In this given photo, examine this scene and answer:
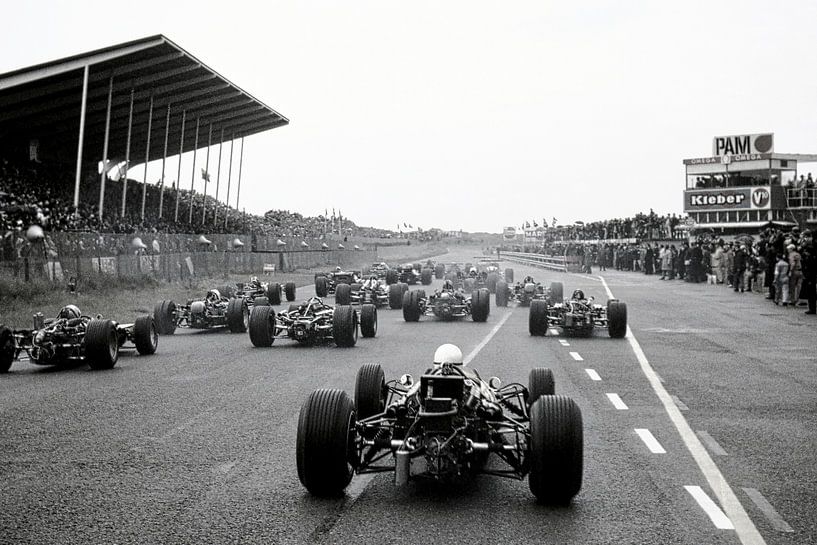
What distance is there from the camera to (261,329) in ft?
56.0

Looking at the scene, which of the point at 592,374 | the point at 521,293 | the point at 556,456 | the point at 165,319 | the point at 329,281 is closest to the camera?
the point at 556,456

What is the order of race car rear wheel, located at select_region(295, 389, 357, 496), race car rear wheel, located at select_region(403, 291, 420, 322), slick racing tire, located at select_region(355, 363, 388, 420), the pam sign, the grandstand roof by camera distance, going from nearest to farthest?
race car rear wheel, located at select_region(295, 389, 357, 496) → slick racing tire, located at select_region(355, 363, 388, 420) → race car rear wheel, located at select_region(403, 291, 420, 322) → the grandstand roof → the pam sign

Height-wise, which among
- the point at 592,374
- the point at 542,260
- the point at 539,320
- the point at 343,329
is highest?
the point at 542,260

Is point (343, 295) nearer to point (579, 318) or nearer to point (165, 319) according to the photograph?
point (165, 319)

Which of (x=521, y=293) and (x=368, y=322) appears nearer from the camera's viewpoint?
(x=368, y=322)

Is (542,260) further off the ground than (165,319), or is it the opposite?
(542,260)

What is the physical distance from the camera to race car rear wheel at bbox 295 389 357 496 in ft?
21.1

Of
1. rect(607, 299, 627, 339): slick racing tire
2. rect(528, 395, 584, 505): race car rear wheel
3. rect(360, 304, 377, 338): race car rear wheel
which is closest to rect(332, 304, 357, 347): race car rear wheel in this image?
rect(360, 304, 377, 338): race car rear wheel

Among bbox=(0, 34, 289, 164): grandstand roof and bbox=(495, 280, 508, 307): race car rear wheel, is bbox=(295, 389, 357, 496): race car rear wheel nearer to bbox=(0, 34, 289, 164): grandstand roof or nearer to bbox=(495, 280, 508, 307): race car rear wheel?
bbox=(495, 280, 508, 307): race car rear wheel

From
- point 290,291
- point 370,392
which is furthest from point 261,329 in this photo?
point 290,291

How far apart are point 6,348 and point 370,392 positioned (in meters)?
8.09

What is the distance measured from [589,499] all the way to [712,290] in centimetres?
3387

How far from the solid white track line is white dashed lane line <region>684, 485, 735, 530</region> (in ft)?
0.14

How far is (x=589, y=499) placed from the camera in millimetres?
6660
